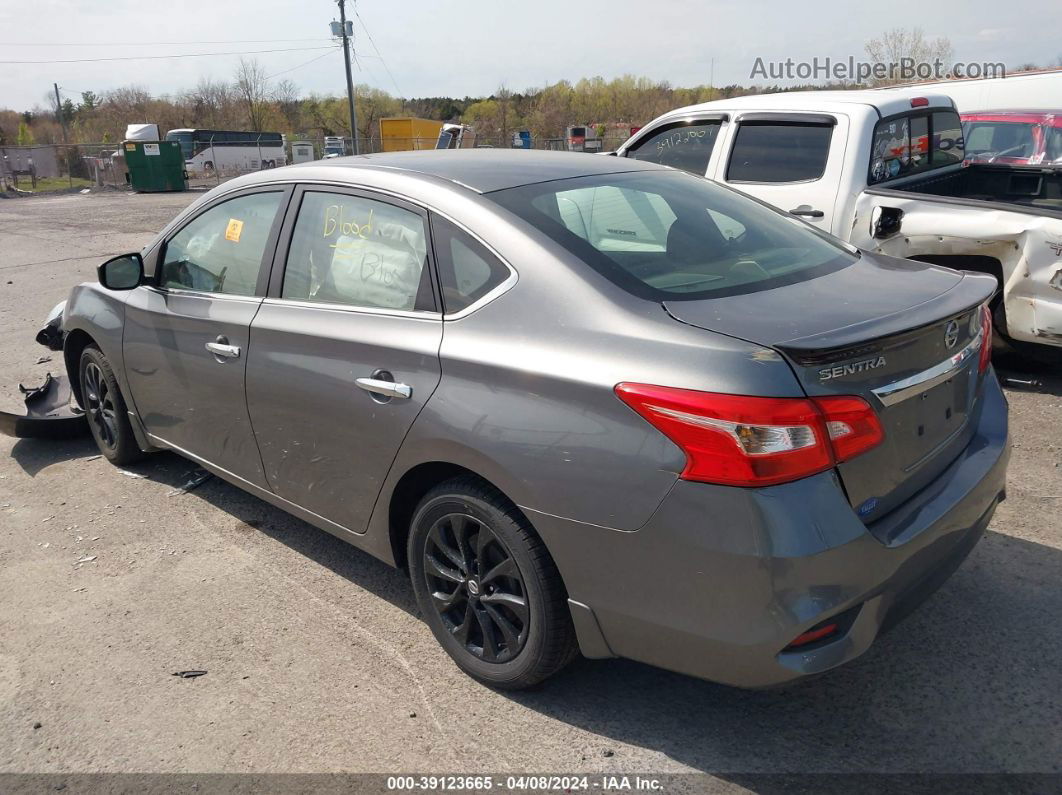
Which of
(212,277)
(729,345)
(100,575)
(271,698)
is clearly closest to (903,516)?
(729,345)

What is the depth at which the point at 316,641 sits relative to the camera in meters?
3.33

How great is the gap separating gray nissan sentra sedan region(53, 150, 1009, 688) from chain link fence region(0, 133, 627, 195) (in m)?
36.9

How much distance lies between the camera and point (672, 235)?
311 centimetres

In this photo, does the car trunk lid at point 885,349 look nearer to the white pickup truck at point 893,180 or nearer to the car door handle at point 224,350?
the car door handle at point 224,350

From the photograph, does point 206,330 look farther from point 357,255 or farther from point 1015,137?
point 1015,137

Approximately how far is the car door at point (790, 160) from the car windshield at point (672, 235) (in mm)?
2696

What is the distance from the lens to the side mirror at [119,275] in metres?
4.31

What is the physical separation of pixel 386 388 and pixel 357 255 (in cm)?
64

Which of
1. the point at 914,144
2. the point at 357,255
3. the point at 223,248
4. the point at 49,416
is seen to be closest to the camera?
the point at 357,255

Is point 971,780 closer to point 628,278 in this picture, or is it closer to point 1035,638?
point 1035,638

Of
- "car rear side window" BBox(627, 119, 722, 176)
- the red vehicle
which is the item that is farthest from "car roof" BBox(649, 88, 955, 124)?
the red vehicle

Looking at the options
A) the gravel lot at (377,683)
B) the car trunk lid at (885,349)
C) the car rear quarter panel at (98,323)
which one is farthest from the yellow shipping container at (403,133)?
the car trunk lid at (885,349)

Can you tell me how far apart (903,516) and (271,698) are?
84.5 inches

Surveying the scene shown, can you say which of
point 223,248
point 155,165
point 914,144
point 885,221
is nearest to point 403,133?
point 155,165
